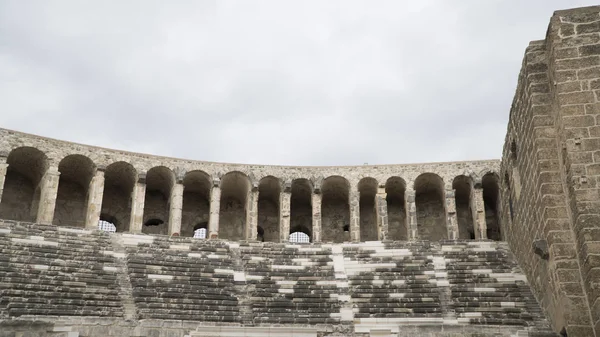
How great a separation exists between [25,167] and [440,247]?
57.4 ft

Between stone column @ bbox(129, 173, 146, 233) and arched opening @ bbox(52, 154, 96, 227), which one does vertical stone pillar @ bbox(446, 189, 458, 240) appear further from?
arched opening @ bbox(52, 154, 96, 227)

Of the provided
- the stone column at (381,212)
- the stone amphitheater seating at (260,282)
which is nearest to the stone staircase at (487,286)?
the stone amphitheater seating at (260,282)

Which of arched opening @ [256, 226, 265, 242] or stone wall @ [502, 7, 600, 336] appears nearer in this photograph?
stone wall @ [502, 7, 600, 336]

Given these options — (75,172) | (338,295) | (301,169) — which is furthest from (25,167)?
(338,295)

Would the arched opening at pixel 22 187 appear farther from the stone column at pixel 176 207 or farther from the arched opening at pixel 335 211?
the arched opening at pixel 335 211

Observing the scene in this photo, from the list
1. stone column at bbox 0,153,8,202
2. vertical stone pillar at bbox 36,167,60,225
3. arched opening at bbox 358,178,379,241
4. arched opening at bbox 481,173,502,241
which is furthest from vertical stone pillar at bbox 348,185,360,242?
stone column at bbox 0,153,8,202

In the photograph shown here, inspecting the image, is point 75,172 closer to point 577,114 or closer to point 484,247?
point 484,247

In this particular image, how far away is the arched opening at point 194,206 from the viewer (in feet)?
109

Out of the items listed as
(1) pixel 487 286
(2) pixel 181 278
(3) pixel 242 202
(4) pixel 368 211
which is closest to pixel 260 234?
(3) pixel 242 202

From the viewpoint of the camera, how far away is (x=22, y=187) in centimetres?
3130

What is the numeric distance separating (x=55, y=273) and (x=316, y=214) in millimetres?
12046

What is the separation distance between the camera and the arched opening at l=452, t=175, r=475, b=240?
32250 mm

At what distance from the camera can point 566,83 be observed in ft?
64.6

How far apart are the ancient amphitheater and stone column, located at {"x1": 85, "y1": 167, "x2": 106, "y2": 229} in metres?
0.06
